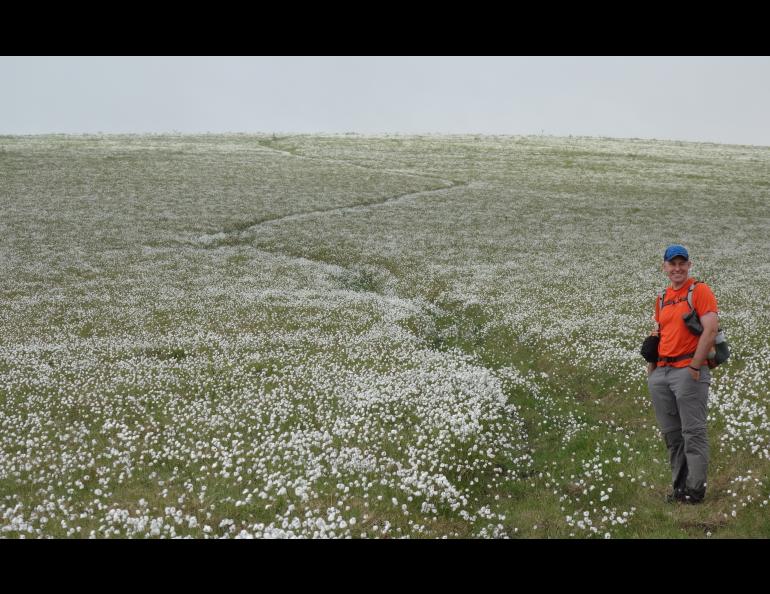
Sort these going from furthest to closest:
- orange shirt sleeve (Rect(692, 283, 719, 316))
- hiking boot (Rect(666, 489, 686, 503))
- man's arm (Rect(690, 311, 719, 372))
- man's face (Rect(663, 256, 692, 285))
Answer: hiking boot (Rect(666, 489, 686, 503)), man's face (Rect(663, 256, 692, 285)), orange shirt sleeve (Rect(692, 283, 719, 316)), man's arm (Rect(690, 311, 719, 372))

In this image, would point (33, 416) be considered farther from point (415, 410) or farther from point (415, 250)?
point (415, 250)

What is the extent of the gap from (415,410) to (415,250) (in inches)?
1051

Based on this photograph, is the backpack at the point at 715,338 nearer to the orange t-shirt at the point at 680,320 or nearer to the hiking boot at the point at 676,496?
the orange t-shirt at the point at 680,320

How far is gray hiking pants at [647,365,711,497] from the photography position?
35.9ft

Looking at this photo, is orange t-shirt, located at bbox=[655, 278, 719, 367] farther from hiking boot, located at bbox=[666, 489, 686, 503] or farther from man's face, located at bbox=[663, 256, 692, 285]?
hiking boot, located at bbox=[666, 489, 686, 503]

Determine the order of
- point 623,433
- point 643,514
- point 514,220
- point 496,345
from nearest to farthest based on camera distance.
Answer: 1. point 643,514
2. point 623,433
3. point 496,345
4. point 514,220

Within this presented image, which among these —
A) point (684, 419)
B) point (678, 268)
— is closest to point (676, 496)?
point (684, 419)

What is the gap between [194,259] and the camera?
39.9 meters

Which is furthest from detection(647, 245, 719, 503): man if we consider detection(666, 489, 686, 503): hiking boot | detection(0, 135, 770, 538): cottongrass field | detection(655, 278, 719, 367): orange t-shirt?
detection(0, 135, 770, 538): cottongrass field

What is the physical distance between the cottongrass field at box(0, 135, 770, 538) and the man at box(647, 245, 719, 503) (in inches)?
51.9

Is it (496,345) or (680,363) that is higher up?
(680,363)

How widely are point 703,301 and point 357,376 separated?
1156cm

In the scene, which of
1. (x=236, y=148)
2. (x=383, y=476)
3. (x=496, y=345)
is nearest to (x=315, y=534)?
(x=383, y=476)

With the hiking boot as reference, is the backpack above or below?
above
